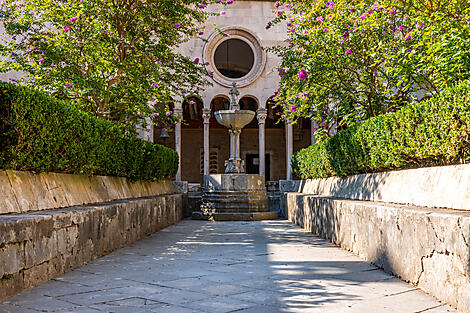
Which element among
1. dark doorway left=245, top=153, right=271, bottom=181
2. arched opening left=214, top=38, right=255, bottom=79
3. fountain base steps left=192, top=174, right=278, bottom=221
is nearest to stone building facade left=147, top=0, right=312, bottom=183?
arched opening left=214, top=38, right=255, bottom=79

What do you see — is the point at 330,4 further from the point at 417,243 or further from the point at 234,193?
the point at 234,193

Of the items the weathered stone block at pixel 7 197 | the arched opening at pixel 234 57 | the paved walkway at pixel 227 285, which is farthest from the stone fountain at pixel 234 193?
the weathered stone block at pixel 7 197

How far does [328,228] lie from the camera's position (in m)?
7.55

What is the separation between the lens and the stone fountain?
12312mm

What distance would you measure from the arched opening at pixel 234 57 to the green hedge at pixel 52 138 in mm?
12274

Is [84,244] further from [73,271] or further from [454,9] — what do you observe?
[454,9]

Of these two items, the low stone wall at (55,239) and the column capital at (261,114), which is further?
the column capital at (261,114)

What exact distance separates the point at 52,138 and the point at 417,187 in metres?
4.30

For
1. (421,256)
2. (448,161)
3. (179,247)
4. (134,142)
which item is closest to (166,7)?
(134,142)

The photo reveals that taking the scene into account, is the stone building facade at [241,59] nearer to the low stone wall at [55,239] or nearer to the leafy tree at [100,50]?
the leafy tree at [100,50]

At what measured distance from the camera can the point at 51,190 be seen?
5242 millimetres

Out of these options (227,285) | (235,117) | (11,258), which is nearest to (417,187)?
(227,285)

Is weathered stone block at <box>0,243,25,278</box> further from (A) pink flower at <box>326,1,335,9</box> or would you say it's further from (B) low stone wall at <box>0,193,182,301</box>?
(A) pink flower at <box>326,1,335,9</box>

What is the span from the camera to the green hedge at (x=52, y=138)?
4.37 meters
